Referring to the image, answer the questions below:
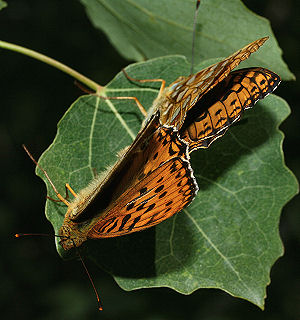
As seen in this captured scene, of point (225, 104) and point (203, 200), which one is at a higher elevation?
point (225, 104)

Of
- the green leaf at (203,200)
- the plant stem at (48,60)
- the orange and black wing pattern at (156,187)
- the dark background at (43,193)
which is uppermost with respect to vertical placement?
the plant stem at (48,60)

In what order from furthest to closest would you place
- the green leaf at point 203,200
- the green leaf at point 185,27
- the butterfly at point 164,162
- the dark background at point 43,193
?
the dark background at point 43,193
the green leaf at point 185,27
the green leaf at point 203,200
the butterfly at point 164,162

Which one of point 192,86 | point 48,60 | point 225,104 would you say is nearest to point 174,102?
point 192,86

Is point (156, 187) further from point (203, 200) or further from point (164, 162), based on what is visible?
point (203, 200)

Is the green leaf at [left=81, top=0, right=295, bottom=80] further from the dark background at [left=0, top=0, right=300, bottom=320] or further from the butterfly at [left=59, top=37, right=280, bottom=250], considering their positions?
the dark background at [left=0, top=0, right=300, bottom=320]

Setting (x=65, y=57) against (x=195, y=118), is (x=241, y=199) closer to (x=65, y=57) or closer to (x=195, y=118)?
(x=195, y=118)

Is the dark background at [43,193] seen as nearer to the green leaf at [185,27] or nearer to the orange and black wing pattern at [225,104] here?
the green leaf at [185,27]

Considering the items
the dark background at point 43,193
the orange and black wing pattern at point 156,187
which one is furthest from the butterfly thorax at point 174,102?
the dark background at point 43,193
